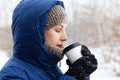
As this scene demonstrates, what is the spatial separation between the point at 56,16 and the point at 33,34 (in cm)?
12

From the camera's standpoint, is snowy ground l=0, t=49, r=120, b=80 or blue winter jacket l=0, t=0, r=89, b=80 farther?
snowy ground l=0, t=49, r=120, b=80

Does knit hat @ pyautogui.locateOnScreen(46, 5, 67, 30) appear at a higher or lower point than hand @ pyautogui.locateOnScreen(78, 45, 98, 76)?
higher

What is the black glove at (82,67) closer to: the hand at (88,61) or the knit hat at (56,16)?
the hand at (88,61)

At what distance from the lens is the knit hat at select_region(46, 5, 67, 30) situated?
1.92 metres

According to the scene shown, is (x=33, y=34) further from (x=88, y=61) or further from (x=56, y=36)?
(x=88, y=61)

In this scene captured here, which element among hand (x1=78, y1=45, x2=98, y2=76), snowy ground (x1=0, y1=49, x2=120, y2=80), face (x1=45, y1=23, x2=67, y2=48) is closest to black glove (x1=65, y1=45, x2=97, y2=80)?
hand (x1=78, y1=45, x2=98, y2=76)

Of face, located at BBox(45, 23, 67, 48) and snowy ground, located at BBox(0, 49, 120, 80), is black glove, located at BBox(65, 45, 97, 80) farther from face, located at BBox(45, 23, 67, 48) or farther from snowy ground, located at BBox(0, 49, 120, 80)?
snowy ground, located at BBox(0, 49, 120, 80)

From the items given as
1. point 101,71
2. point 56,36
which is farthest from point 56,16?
point 101,71

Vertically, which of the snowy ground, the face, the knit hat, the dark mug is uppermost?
the knit hat

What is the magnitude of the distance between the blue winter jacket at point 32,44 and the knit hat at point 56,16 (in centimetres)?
2

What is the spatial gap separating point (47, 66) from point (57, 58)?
0.05m

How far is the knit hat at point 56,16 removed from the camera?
1.92m

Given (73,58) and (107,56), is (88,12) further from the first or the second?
(73,58)

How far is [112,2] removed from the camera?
738 cm
